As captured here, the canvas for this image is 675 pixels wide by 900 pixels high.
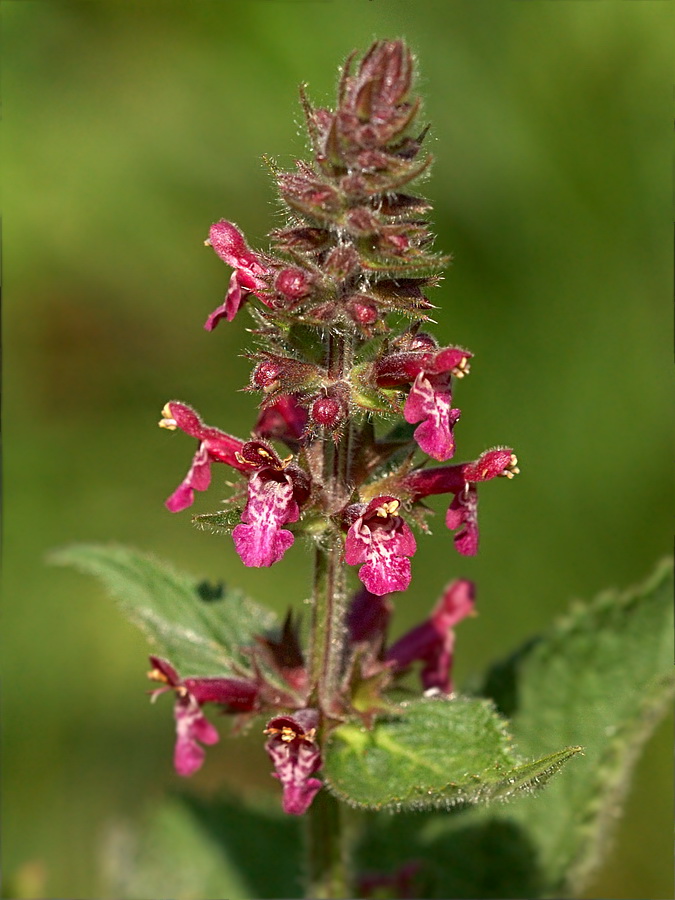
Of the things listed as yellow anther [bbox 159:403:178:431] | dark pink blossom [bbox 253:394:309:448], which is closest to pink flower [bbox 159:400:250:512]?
yellow anther [bbox 159:403:178:431]

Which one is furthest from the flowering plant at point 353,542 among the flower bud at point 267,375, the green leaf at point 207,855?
the green leaf at point 207,855

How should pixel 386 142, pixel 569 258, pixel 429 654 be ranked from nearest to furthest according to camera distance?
pixel 386 142
pixel 429 654
pixel 569 258

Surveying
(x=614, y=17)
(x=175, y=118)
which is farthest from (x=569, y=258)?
(x=175, y=118)

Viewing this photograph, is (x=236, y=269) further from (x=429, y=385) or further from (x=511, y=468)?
(x=511, y=468)

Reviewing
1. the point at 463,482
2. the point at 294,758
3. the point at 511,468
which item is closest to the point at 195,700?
the point at 294,758

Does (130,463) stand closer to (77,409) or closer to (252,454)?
(77,409)
